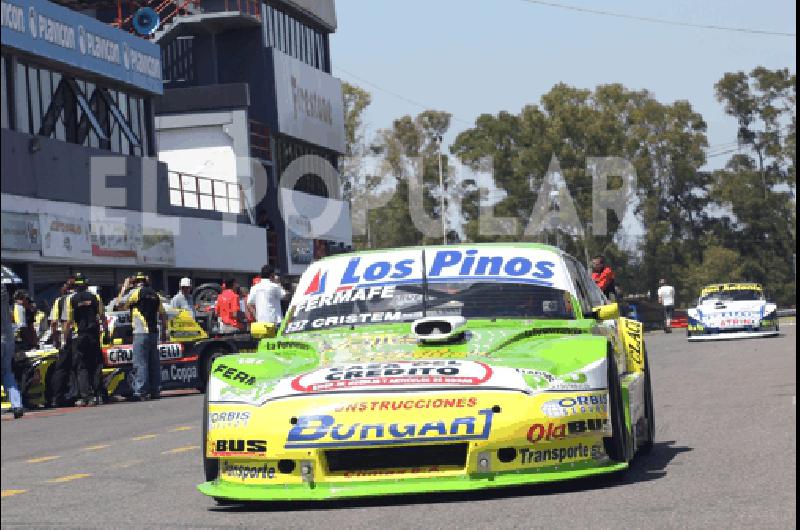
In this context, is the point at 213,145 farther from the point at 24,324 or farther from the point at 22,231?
the point at 24,324

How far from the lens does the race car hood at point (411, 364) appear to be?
690 cm

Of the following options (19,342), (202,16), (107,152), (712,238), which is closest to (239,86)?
(202,16)

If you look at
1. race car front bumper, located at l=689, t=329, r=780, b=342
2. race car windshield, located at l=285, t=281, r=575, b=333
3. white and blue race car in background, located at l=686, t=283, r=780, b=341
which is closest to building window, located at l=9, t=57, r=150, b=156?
white and blue race car in background, located at l=686, t=283, r=780, b=341

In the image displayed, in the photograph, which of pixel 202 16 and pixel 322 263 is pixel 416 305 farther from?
pixel 202 16

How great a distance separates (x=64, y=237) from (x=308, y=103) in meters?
22.5

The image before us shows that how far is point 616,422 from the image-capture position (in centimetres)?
718

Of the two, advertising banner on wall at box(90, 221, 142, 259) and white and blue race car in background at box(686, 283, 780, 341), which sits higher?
advertising banner on wall at box(90, 221, 142, 259)

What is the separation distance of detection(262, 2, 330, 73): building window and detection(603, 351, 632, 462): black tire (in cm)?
4369

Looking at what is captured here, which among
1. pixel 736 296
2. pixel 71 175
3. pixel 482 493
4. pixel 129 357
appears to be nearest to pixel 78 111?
pixel 71 175

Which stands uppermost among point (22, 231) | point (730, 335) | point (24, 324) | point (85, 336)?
point (22, 231)

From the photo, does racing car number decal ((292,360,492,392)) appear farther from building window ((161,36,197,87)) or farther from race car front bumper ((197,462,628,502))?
building window ((161,36,197,87))

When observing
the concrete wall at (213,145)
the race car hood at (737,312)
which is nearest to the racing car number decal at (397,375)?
the race car hood at (737,312)

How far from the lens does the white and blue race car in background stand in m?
32.3

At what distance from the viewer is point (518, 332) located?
25.0 ft
